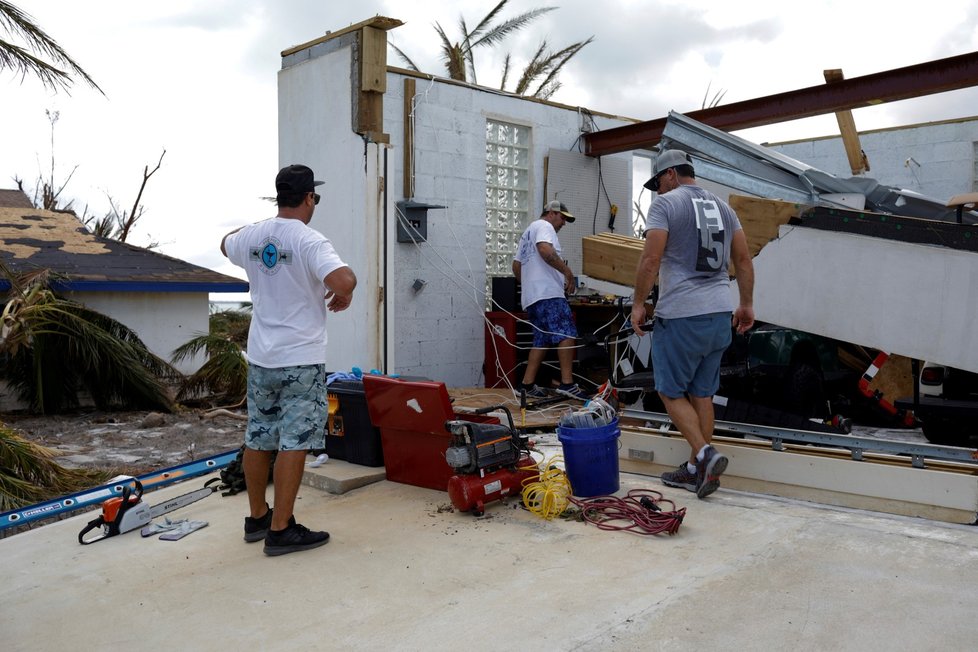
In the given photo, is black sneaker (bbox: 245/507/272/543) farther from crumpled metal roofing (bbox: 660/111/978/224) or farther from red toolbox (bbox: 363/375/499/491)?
crumpled metal roofing (bbox: 660/111/978/224)

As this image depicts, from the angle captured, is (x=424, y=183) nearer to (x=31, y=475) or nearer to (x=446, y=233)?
(x=446, y=233)

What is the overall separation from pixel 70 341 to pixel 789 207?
6.95m

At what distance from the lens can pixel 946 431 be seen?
6.38 meters

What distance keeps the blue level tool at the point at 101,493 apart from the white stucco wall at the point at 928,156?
41.5 feet

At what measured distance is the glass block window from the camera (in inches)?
366

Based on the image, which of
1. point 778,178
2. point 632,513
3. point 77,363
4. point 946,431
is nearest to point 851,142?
point 778,178

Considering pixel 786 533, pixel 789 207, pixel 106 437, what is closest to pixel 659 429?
pixel 786 533

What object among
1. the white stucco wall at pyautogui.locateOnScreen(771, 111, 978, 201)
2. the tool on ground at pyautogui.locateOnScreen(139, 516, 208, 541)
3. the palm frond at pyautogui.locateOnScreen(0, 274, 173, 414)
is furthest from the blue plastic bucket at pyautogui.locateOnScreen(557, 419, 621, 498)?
the white stucco wall at pyautogui.locateOnScreen(771, 111, 978, 201)

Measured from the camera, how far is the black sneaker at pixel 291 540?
3926 millimetres

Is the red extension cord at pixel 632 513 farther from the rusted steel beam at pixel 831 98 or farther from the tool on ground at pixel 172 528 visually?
the rusted steel beam at pixel 831 98

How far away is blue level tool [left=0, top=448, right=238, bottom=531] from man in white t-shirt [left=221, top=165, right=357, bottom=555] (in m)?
1.17

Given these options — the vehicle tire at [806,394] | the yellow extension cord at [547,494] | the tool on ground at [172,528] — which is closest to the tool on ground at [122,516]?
the tool on ground at [172,528]

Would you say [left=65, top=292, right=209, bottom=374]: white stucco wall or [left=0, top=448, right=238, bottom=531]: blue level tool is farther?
[left=65, top=292, right=209, bottom=374]: white stucco wall

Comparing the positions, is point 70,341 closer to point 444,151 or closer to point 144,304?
A: point 144,304
